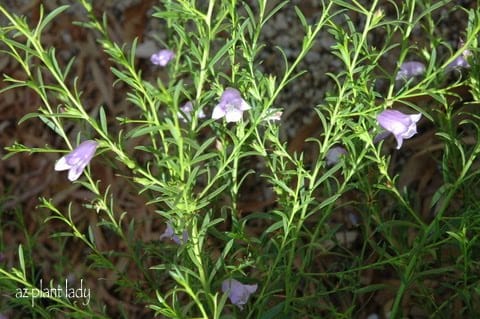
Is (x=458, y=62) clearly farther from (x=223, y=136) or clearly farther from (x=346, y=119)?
(x=223, y=136)

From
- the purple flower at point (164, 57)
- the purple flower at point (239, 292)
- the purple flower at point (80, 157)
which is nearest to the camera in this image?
the purple flower at point (80, 157)

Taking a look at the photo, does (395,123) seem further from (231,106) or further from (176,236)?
(176,236)

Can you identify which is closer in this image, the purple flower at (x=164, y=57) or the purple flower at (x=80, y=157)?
the purple flower at (x=80, y=157)

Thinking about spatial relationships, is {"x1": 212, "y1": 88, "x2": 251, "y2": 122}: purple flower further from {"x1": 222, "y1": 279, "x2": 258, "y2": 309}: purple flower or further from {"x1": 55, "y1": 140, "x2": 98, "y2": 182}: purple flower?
{"x1": 222, "y1": 279, "x2": 258, "y2": 309}: purple flower

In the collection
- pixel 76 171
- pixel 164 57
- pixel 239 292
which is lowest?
pixel 239 292

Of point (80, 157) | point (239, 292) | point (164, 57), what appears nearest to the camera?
point (80, 157)

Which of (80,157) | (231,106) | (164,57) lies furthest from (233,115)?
(164,57)

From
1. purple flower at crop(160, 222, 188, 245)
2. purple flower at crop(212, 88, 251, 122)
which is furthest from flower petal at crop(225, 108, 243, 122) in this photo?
purple flower at crop(160, 222, 188, 245)

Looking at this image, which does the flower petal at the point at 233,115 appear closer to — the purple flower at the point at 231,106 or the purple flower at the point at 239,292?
the purple flower at the point at 231,106

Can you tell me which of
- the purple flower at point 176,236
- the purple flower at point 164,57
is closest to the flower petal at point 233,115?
the purple flower at point 176,236
